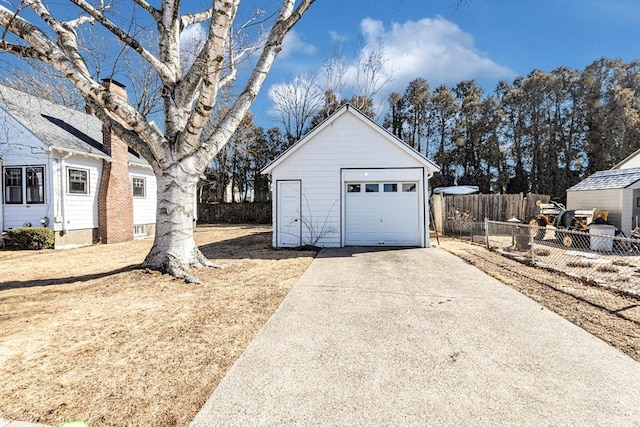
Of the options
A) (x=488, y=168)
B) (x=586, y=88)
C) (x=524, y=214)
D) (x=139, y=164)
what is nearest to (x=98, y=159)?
(x=139, y=164)

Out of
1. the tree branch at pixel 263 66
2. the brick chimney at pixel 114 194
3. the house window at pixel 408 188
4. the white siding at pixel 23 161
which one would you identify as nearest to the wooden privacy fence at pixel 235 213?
the brick chimney at pixel 114 194

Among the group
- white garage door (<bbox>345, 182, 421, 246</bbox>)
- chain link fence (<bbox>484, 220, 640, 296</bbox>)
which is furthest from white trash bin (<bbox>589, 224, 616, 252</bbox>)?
white garage door (<bbox>345, 182, 421, 246</bbox>)

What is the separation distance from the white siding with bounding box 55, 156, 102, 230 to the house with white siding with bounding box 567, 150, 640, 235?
21351 mm

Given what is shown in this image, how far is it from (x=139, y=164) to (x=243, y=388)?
15297 millimetres

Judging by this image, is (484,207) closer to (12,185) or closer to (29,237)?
(29,237)

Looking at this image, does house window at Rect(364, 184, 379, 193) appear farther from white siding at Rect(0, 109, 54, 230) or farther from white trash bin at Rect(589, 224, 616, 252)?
white siding at Rect(0, 109, 54, 230)

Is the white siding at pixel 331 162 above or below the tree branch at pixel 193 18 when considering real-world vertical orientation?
below

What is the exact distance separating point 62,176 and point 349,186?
10.6 meters

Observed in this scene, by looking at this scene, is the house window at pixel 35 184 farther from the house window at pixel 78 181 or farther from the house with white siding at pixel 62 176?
the house window at pixel 78 181

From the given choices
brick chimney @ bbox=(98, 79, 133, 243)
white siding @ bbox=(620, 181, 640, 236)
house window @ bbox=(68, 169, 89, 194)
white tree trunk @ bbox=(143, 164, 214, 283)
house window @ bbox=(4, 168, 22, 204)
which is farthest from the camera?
brick chimney @ bbox=(98, 79, 133, 243)

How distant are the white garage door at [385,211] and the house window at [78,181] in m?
10.5

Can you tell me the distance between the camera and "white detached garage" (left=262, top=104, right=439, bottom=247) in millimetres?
10938

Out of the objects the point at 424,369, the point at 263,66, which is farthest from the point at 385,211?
the point at 424,369

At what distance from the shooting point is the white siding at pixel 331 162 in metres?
11.0
